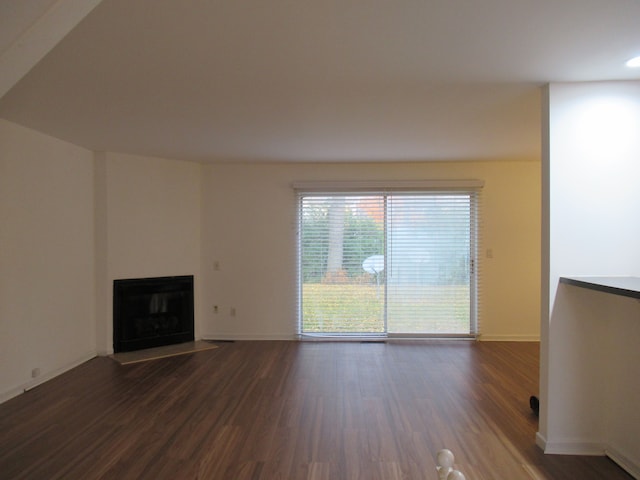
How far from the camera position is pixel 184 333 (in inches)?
202

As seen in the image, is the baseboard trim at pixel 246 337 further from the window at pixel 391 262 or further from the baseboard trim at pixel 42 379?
the baseboard trim at pixel 42 379

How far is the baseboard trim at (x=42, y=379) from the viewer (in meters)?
3.30

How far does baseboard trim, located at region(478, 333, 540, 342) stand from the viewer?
5129mm

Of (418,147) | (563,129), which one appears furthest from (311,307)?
(563,129)

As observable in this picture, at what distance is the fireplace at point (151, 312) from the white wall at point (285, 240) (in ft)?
1.01

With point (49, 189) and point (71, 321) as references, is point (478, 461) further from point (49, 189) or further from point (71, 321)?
point (49, 189)

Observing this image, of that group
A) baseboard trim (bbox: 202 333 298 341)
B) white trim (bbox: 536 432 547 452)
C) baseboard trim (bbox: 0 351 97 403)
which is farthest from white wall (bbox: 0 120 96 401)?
white trim (bbox: 536 432 547 452)

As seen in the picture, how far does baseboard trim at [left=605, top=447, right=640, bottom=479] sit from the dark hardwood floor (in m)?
0.05

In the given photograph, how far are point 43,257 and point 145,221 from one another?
1.26m

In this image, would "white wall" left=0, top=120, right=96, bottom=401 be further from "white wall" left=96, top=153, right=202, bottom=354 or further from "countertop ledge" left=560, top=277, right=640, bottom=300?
"countertop ledge" left=560, top=277, right=640, bottom=300

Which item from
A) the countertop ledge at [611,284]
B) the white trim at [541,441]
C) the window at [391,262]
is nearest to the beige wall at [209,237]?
the window at [391,262]

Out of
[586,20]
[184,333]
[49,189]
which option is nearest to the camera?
[586,20]

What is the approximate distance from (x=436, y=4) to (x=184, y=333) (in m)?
4.76

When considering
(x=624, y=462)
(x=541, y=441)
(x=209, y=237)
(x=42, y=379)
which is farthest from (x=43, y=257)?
(x=624, y=462)
